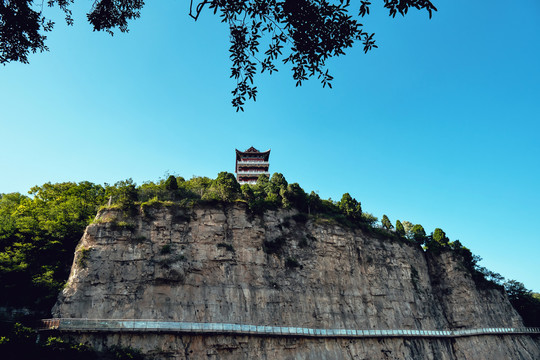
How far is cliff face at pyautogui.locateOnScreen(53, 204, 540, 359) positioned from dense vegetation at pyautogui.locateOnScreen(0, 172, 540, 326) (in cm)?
132

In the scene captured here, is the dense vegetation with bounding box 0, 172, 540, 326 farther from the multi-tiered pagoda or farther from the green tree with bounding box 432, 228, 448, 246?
the multi-tiered pagoda

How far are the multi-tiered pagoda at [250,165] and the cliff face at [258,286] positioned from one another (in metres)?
18.3

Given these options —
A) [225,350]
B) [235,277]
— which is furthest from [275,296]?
[225,350]

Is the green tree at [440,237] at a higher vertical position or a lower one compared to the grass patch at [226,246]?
higher

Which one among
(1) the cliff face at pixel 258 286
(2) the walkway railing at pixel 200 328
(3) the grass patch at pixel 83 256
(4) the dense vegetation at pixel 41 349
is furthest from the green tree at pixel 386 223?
(3) the grass patch at pixel 83 256

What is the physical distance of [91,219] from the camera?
92.3ft

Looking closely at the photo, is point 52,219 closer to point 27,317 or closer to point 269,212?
point 27,317

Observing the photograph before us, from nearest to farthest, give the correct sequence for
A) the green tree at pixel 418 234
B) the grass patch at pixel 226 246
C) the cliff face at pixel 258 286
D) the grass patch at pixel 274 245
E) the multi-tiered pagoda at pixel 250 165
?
the cliff face at pixel 258 286 < the grass patch at pixel 226 246 < the grass patch at pixel 274 245 < the green tree at pixel 418 234 < the multi-tiered pagoda at pixel 250 165

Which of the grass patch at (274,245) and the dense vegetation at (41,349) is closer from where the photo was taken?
the dense vegetation at (41,349)

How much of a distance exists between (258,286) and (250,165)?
26527mm

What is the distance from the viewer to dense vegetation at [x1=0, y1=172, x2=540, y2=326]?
72.6 feet

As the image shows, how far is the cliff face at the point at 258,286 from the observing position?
22.5 metres

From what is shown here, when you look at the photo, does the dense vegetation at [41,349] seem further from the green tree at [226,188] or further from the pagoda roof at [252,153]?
the pagoda roof at [252,153]

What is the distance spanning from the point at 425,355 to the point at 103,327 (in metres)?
25.8
